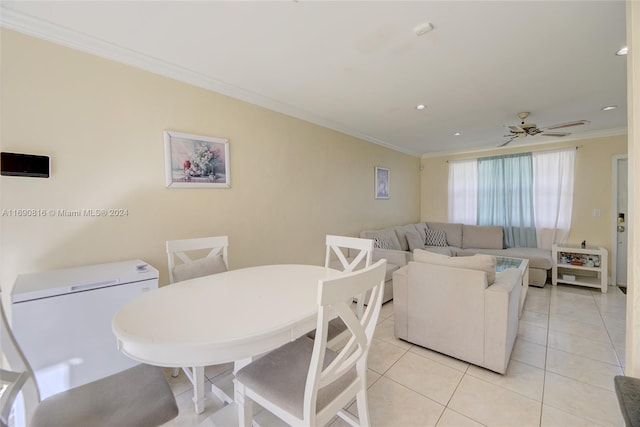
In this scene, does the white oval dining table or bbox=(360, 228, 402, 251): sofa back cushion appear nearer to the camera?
the white oval dining table

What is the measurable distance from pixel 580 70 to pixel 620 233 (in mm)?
3411

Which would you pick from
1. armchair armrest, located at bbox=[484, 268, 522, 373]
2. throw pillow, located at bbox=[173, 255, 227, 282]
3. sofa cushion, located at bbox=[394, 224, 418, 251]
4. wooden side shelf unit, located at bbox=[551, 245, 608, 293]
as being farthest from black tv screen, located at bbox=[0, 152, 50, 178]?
wooden side shelf unit, located at bbox=[551, 245, 608, 293]

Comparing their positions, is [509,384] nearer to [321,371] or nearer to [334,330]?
[334,330]

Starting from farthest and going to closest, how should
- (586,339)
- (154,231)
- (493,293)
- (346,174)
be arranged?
(346,174) → (586,339) → (154,231) → (493,293)

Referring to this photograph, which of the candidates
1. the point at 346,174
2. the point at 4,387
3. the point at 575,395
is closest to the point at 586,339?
the point at 575,395

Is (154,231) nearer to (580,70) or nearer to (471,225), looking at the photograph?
(580,70)

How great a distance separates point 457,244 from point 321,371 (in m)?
5.02

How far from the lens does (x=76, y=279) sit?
1.55 m

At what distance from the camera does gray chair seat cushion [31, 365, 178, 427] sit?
96cm

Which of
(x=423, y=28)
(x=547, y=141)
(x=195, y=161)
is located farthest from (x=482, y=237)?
(x=195, y=161)

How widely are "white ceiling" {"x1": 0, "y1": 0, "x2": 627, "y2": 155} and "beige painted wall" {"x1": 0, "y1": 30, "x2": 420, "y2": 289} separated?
0.17 metres

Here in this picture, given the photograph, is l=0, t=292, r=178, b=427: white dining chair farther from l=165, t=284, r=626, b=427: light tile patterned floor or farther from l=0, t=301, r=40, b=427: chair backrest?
l=165, t=284, r=626, b=427: light tile patterned floor

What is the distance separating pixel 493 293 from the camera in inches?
77.5

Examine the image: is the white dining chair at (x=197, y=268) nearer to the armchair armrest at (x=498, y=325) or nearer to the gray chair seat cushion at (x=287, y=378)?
the gray chair seat cushion at (x=287, y=378)
